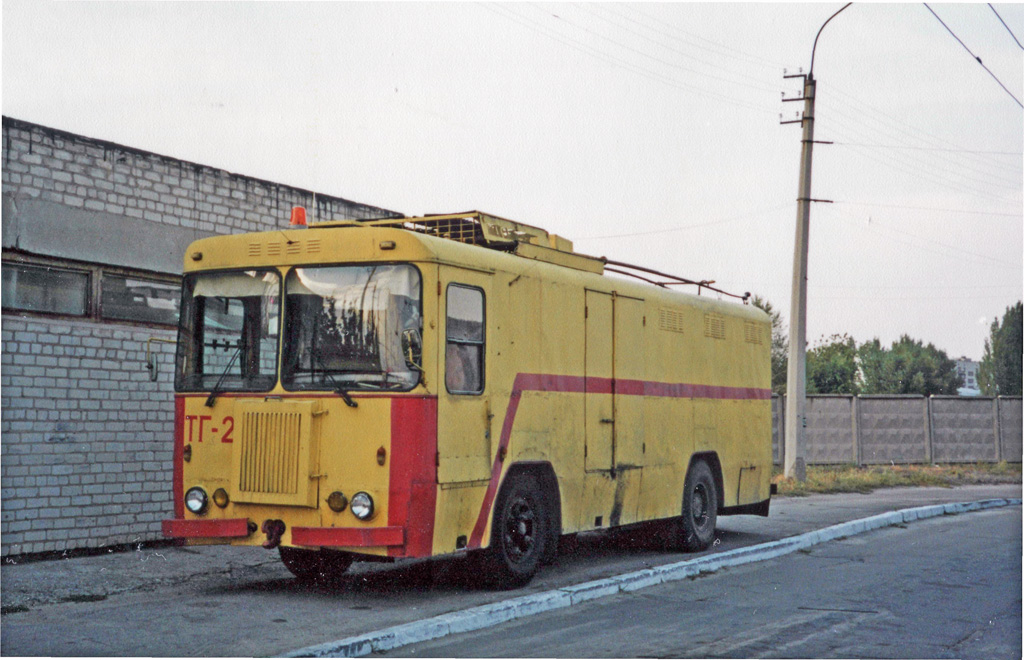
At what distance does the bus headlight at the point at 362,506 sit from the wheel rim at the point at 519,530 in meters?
1.39

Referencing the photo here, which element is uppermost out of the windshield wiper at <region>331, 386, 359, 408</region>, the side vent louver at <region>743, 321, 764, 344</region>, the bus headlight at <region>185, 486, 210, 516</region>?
the side vent louver at <region>743, 321, 764, 344</region>

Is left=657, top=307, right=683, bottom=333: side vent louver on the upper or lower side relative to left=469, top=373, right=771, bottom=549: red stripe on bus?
upper

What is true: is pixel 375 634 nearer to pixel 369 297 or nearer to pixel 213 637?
pixel 213 637

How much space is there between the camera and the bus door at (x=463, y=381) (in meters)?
8.59

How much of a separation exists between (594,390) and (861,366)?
5888cm

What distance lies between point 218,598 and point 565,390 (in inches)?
Answer: 141

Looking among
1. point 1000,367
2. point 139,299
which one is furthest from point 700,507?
point 1000,367

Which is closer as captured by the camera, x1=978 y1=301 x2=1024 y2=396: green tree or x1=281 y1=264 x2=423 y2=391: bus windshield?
x1=281 y1=264 x2=423 y2=391: bus windshield

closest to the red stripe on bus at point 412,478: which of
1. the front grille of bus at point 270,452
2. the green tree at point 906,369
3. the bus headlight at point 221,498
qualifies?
the front grille of bus at point 270,452

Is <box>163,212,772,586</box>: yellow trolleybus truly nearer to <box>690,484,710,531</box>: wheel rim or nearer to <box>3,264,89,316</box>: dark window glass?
<box>690,484,710,531</box>: wheel rim

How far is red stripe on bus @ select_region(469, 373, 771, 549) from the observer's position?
903 centimetres

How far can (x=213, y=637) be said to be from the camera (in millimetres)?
7207

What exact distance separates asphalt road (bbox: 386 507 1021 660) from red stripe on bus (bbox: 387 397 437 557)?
3.03ft

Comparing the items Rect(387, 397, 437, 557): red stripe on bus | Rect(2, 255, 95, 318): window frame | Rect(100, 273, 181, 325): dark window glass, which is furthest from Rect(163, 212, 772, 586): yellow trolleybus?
Rect(100, 273, 181, 325): dark window glass
